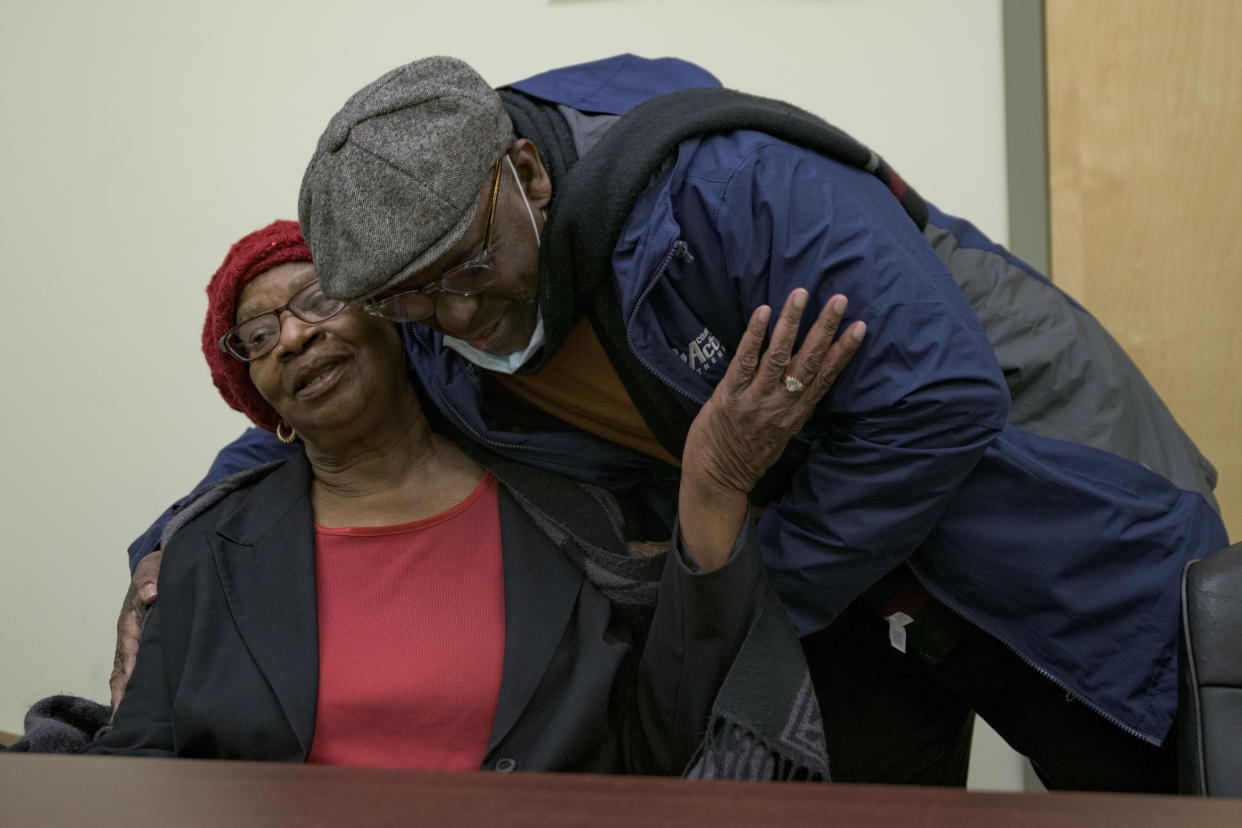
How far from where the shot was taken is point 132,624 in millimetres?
1620

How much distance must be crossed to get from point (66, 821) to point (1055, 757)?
1.21 m

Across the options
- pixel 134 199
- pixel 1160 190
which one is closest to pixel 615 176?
Answer: pixel 1160 190

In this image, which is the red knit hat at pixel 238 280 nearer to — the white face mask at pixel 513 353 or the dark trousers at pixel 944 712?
the white face mask at pixel 513 353

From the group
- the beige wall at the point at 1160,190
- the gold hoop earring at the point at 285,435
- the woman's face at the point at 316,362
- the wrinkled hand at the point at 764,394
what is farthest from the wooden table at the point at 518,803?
the beige wall at the point at 1160,190

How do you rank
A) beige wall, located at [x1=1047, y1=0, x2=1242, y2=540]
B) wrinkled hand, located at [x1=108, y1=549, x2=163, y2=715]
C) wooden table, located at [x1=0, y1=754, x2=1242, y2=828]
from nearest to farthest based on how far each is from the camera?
wooden table, located at [x1=0, y1=754, x2=1242, y2=828]
wrinkled hand, located at [x1=108, y1=549, x2=163, y2=715]
beige wall, located at [x1=1047, y1=0, x2=1242, y2=540]

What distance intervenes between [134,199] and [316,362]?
119 centimetres

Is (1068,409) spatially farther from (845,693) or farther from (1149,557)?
(845,693)

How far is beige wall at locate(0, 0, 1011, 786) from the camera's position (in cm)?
233

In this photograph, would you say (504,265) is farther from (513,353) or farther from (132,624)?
(132,624)

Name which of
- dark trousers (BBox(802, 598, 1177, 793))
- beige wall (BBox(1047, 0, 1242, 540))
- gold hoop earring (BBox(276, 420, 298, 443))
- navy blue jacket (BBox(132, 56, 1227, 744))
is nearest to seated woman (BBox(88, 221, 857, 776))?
gold hoop earring (BBox(276, 420, 298, 443))

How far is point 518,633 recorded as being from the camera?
1.55 meters

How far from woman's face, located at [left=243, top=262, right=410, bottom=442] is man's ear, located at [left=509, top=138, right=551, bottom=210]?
39 centimetres

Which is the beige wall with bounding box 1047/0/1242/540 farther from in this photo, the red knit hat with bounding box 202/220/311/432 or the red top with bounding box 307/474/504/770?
the red knit hat with bounding box 202/220/311/432

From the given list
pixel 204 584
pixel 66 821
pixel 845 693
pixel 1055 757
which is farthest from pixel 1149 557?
pixel 204 584
